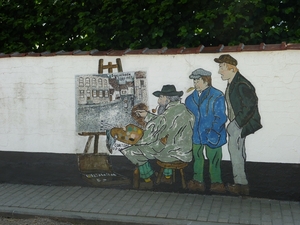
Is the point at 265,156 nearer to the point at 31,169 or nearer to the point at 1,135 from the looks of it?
the point at 31,169

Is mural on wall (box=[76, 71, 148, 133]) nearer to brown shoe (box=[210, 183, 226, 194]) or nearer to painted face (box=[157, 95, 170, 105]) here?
painted face (box=[157, 95, 170, 105])

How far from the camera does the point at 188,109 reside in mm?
6727

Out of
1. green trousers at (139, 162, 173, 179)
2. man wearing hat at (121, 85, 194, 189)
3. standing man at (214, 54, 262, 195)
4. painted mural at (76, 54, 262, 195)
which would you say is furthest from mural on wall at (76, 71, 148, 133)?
standing man at (214, 54, 262, 195)

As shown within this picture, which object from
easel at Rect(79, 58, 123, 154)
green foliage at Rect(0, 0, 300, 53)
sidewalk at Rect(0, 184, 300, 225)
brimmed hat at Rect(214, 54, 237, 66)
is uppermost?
green foliage at Rect(0, 0, 300, 53)

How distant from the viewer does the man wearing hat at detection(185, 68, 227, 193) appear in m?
6.56

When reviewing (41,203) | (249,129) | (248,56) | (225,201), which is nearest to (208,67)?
(248,56)

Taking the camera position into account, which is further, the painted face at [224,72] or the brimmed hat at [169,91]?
the brimmed hat at [169,91]

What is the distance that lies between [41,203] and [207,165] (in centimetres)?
261

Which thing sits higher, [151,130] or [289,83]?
[289,83]

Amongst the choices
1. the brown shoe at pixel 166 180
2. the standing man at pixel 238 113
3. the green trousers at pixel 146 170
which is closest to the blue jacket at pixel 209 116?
the standing man at pixel 238 113

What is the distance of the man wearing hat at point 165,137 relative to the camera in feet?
22.2

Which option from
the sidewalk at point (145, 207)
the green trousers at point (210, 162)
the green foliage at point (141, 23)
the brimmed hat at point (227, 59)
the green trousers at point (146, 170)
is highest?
the green foliage at point (141, 23)

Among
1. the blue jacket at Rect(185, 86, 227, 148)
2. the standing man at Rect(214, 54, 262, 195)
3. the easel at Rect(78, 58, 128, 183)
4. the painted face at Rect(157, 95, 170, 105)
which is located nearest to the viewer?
the standing man at Rect(214, 54, 262, 195)

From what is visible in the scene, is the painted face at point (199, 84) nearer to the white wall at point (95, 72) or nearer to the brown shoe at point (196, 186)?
the white wall at point (95, 72)
